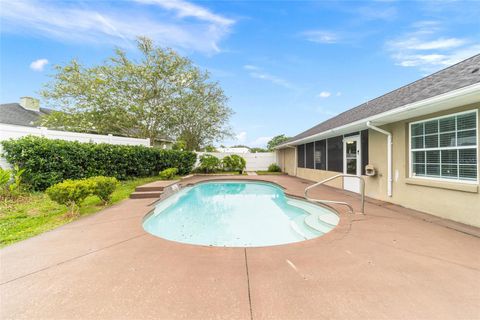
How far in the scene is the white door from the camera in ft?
24.4

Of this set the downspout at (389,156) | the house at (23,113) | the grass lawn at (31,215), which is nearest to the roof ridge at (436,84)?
the downspout at (389,156)

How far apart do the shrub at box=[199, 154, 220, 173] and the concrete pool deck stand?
12.2 m

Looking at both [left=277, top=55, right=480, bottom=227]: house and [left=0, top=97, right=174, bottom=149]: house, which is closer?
[left=277, top=55, right=480, bottom=227]: house

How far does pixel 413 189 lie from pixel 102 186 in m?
8.34

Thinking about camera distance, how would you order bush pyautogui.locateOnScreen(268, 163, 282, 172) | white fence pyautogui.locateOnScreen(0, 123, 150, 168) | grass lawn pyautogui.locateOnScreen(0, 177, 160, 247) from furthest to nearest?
bush pyautogui.locateOnScreen(268, 163, 282, 172) < white fence pyautogui.locateOnScreen(0, 123, 150, 168) < grass lawn pyautogui.locateOnScreen(0, 177, 160, 247)

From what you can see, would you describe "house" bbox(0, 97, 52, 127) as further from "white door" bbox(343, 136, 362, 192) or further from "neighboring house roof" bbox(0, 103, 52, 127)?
"white door" bbox(343, 136, 362, 192)

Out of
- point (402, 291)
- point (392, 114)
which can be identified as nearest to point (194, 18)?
point (392, 114)

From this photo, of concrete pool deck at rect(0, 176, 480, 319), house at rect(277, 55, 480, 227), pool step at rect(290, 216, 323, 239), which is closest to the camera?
concrete pool deck at rect(0, 176, 480, 319)

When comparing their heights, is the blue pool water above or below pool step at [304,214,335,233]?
below

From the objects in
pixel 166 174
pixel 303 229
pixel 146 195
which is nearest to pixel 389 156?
pixel 303 229

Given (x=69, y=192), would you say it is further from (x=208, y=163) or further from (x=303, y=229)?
(x=208, y=163)

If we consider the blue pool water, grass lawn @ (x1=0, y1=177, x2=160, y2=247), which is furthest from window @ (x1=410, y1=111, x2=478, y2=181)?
grass lawn @ (x1=0, y1=177, x2=160, y2=247)

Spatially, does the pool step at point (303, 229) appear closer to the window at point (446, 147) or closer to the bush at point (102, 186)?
the window at point (446, 147)

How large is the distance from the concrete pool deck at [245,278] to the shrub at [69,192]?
113 cm
